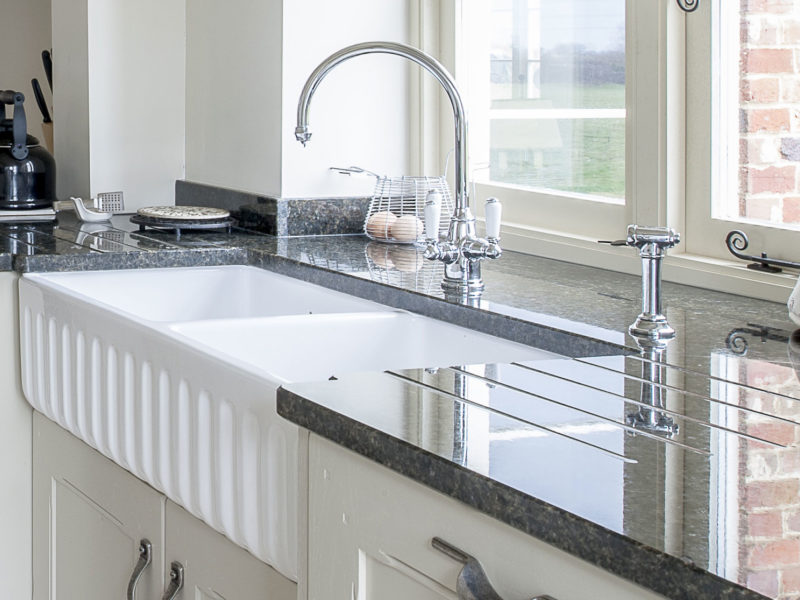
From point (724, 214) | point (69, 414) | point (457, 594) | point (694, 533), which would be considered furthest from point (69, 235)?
point (694, 533)

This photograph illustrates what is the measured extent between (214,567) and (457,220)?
2.18ft

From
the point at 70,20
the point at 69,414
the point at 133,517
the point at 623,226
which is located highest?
the point at 70,20

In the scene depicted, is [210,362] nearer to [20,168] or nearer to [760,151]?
[760,151]

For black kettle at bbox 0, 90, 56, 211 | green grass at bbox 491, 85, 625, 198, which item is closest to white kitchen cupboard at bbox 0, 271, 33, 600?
black kettle at bbox 0, 90, 56, 211

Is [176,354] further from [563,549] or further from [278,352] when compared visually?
[563,549]

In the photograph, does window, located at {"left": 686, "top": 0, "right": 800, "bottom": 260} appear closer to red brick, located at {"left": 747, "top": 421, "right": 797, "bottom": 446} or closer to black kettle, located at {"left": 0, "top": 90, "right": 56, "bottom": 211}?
red brick, located at {"left": 747, "top": 421, "right": 797, "bottom": 446}

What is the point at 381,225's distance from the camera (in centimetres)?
247

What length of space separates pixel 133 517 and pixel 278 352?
1.11ft

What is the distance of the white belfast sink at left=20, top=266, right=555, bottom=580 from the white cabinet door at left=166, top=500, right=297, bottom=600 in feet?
0.17

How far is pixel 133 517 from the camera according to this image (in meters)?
1.86

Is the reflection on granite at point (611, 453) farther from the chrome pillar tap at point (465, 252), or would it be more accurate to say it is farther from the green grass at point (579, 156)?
the green grass at point (579, 156)

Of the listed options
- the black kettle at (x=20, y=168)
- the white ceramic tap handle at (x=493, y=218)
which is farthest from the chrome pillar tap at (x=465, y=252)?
the black kettle at (x=20, y=168)

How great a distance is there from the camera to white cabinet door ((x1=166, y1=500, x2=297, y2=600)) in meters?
1.49

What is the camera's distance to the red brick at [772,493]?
85 centimetres
